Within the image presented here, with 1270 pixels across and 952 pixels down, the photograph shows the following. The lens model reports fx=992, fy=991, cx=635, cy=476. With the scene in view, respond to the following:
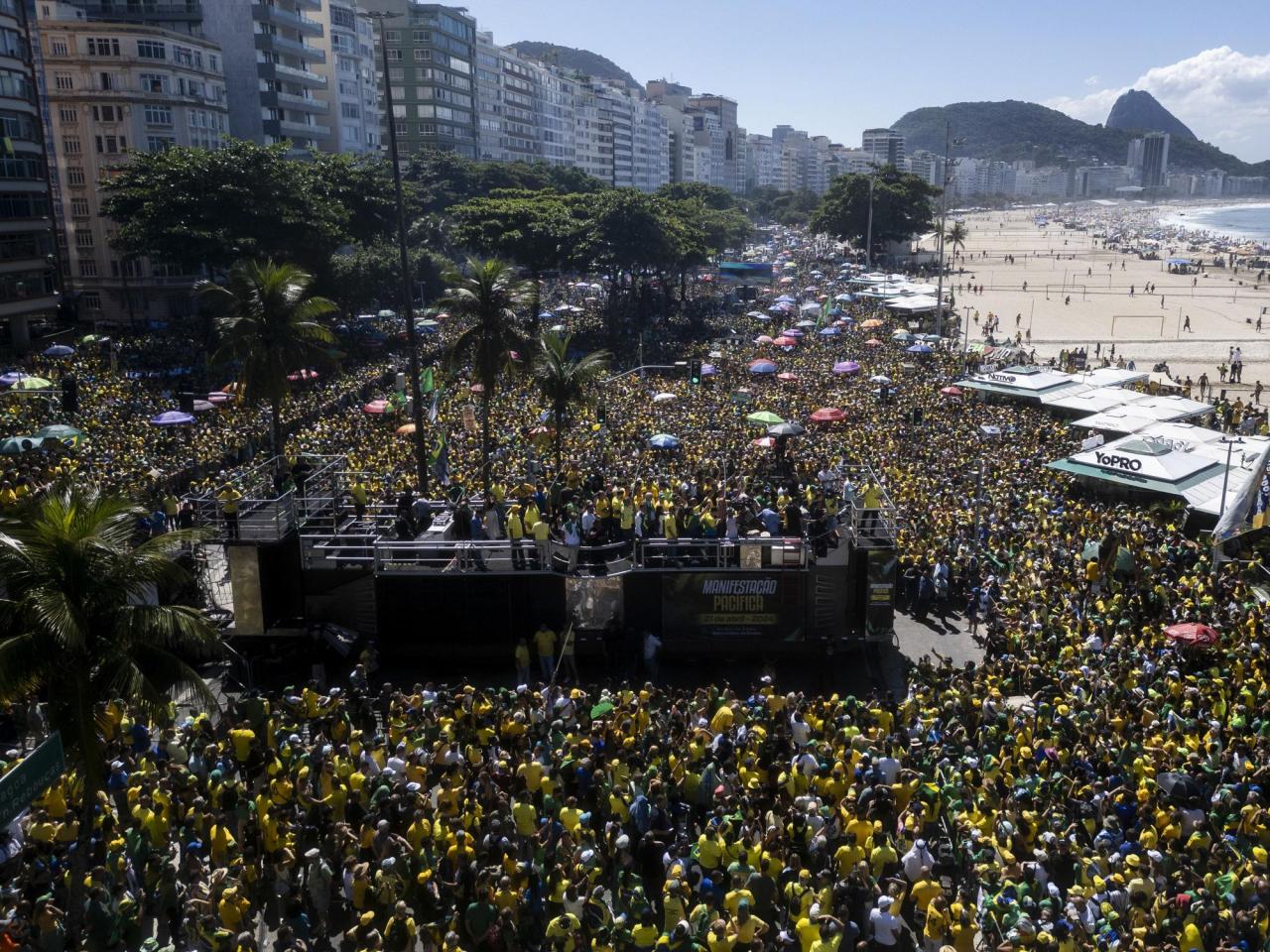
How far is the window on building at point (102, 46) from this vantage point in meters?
52.6

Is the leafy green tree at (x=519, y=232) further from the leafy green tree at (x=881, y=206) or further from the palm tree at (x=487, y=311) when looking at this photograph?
the leafy green tree at (x=881, y=206)

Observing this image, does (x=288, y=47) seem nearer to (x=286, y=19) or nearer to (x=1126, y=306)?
(x=286, y=19)

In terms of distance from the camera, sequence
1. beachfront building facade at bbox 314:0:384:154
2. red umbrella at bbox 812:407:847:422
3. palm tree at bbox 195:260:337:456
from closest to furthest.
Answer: palm tree at bbox 195:260:337:456
red umbrella at bbox 812:407:847:422
beachfront building facade at bbox 314:0:384:154

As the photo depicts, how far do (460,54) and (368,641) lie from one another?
100180mm

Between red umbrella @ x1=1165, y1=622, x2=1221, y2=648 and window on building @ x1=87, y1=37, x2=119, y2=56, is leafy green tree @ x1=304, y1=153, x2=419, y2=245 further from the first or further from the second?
red umbrella @ x1=1165, y1=622, x2=1221, y2=648

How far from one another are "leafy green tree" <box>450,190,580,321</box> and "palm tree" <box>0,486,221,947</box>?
47235 mm

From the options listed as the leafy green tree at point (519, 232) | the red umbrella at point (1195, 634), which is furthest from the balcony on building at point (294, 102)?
the red umbrella at point (1195, 634)

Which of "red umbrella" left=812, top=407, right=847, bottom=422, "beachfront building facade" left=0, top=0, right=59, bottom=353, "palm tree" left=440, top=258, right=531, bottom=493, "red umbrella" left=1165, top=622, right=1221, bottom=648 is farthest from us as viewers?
"beachfront building facade" left=0, top=0, right=59, bottom=353

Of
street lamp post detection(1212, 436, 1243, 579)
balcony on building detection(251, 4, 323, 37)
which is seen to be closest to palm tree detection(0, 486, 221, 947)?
street lamp post detection(1212, 436, 1243, 579)

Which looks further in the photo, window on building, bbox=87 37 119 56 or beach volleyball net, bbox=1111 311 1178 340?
beach volleyball net, bbox=1111 311 1178 340

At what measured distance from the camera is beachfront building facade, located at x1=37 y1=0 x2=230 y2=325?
173ft

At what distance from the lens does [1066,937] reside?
8.56 metres

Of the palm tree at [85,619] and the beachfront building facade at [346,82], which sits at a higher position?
the beachfront building facade at [346,82]

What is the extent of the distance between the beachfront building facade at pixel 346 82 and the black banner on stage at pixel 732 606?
7171 centimetres
